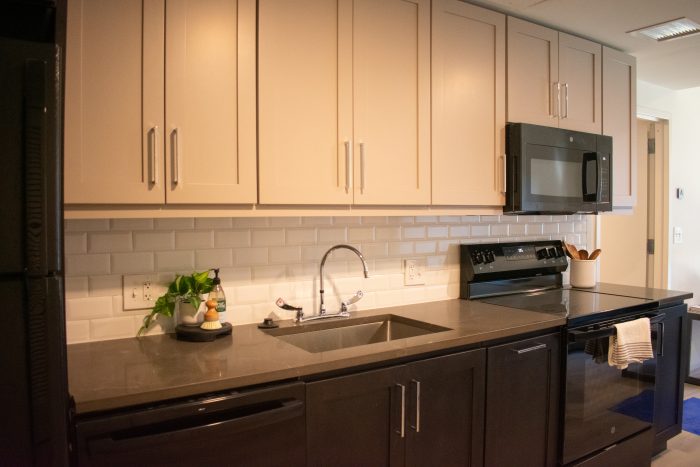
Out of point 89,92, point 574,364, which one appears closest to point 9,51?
point 89,92

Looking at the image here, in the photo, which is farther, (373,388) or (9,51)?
(373,388)

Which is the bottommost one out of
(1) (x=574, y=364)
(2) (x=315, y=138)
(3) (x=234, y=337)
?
(1) (x=574, y=364)

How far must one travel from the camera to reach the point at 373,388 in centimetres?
167

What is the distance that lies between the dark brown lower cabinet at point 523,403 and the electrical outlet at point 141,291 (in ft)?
4.19

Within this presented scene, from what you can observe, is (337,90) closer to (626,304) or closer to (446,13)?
(446,13)

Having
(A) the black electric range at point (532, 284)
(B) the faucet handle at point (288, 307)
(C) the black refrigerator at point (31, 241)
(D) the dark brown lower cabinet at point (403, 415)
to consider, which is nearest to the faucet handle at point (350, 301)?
(B) the faucet handle at point (288, 307)

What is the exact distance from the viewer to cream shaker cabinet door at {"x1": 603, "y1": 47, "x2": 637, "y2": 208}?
298 cm

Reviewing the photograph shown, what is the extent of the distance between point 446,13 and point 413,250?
1095mm

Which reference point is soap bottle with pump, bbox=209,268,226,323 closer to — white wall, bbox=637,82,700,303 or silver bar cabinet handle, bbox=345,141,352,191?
silver bar cabinet handle, bbox=345,141,352,191

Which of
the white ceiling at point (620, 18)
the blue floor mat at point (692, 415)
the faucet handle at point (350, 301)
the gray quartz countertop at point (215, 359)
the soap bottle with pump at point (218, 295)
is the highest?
the white ceiling at point (620, 18)

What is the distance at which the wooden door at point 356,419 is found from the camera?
61.2 inches

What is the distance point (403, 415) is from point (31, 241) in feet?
4.03

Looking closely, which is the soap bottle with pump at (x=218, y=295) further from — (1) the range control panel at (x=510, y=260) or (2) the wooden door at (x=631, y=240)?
A: (2) the wooden door at (x=631, y=240)

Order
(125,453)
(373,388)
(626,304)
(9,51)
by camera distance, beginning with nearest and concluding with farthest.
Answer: (9,51)
(125,453)
(373,388)
(626,304)
